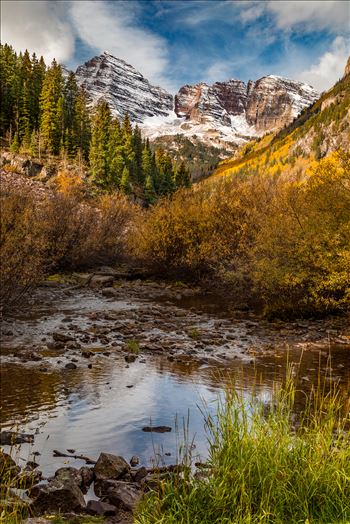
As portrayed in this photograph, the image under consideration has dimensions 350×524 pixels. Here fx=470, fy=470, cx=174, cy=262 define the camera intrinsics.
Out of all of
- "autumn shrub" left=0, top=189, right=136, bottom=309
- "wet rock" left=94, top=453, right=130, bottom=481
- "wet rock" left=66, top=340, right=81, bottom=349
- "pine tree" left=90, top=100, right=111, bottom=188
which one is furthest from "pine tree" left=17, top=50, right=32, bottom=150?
"wet rock" left=94, top=453, right=130, bottom=481

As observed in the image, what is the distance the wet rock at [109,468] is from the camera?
7.15 metres

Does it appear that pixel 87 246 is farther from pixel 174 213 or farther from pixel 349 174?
pixel 349 174

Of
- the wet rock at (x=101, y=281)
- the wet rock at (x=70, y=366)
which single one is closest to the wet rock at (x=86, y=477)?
the wet rock at (x=70, y=366)

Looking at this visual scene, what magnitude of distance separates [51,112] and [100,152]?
11658 mm

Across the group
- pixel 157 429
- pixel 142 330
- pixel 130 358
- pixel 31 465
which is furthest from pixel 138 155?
pixel 31 465

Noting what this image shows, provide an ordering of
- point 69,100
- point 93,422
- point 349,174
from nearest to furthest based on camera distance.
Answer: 1. point 93,422
2. point 349,174
3. point 69,100

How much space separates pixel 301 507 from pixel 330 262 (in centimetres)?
1584

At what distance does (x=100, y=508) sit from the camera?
605 centimetres

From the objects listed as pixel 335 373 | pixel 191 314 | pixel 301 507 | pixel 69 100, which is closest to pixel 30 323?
pixel 191 314

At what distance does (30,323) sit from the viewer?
64.0ft

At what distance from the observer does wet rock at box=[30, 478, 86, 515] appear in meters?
6.01

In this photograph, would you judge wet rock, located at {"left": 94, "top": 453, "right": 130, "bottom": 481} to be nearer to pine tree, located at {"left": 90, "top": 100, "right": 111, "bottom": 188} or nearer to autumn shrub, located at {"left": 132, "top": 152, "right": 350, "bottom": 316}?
autumn shrub, located at {"left": 132, "top": 152, "right": 350, "bottom": 316}

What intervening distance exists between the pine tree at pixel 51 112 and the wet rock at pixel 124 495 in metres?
80.8

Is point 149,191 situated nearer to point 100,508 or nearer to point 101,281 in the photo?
point 101,281
